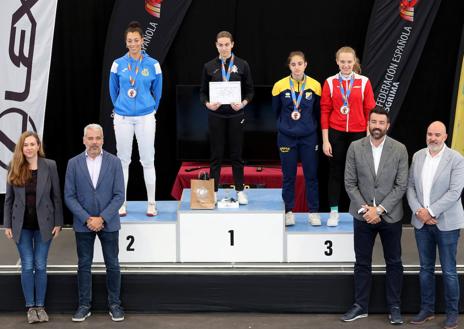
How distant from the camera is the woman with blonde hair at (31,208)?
5.62 meters

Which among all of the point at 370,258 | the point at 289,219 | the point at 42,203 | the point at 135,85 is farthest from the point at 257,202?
the point at 42,203

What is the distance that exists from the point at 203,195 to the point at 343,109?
1.18 m

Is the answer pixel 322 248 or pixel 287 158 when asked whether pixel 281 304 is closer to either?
pixel 322 248

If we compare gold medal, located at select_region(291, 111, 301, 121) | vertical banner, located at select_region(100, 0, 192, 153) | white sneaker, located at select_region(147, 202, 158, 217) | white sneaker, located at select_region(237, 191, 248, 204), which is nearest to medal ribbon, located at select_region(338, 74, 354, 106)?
gold medal, located at select_region(291, 111, 301, 121)

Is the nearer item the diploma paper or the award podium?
the award podium

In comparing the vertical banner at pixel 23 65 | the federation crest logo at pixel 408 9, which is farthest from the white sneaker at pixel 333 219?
the vertical banner at pixel 23 65

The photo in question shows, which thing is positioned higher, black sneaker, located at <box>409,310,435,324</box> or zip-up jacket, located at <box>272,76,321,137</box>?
zip-up jacket, located at <box>272,76,321,137</box>

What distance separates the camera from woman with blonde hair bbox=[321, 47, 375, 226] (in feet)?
19.9

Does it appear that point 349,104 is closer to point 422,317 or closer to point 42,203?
point 422,317

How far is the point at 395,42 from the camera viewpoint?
7.75 metres

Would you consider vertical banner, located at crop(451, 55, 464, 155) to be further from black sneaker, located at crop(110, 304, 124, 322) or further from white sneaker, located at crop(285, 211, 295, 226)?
black sneaker, located at crop(110, 304, 124, 322)

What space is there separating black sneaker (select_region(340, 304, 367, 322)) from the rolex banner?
253cm

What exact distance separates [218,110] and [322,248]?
1273mm

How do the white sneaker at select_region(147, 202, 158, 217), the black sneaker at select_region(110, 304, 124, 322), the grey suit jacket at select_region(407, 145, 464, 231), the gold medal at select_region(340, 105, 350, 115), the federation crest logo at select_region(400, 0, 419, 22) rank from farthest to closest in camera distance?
the federation crest logo at select_region(400, 0, 419, 22)
the white sneaker at select_region(147, 202, 158, 217)
the gold medal at select_region(340, 105, 350, 115)
the black sneaker at select_region(110, 304, 124, 322)
the grey suit jacket at select_region(407, 145, 464, 231)
